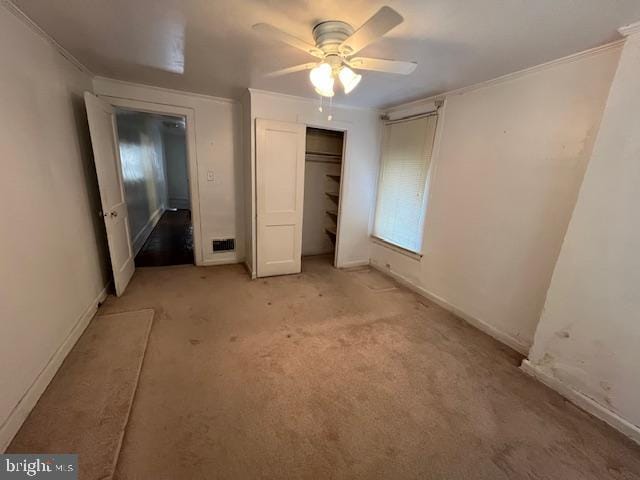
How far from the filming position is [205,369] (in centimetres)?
187

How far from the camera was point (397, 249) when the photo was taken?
3.53m

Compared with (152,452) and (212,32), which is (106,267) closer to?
(152,452)

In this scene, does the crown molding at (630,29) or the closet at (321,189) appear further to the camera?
the closet at (321,189)

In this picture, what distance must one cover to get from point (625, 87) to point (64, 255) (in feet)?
12.4

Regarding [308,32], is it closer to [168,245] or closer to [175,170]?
[168,245]

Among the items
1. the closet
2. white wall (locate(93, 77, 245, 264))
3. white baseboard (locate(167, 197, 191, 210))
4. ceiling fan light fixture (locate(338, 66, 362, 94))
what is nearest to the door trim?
white wall (locate(93, 77, 245, 264))

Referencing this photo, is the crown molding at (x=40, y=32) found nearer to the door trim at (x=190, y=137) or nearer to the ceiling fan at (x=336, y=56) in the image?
the door trim at (x=190, y=137)

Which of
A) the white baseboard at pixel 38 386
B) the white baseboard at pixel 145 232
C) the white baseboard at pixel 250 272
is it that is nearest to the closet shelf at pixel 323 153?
the white baseboard at pixel 250 272

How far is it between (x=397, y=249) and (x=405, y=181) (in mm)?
887

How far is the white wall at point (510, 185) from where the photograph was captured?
1.85m

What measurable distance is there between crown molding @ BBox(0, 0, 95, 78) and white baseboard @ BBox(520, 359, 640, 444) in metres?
4.02

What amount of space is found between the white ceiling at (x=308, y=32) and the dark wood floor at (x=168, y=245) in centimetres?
238

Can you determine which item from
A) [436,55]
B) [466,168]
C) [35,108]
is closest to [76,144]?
[35,108]

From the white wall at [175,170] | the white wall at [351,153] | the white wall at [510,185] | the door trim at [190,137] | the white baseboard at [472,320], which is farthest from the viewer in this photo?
the white wall at [175,170]
